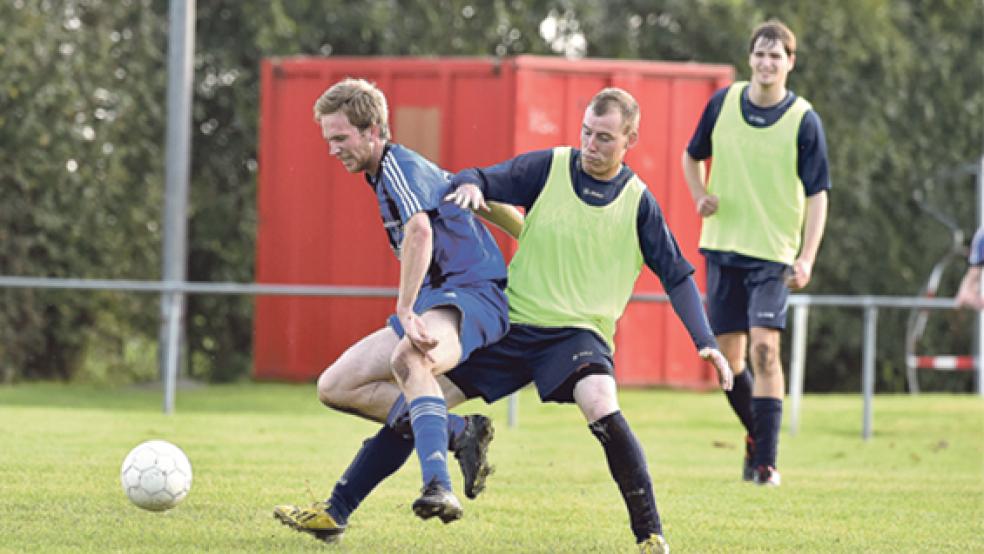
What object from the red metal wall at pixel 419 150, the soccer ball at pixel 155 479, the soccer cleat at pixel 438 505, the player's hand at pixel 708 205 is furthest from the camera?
the red metal wall at pixel 419 150

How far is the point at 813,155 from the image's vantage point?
8.14 meters

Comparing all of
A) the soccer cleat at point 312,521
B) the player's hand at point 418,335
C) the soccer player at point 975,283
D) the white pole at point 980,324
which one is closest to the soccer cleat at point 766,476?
the soccer player at point 975,283

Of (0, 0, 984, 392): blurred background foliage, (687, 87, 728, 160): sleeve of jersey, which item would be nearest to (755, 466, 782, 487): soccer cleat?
(687, 87, 728, 160): sleeve of jersey

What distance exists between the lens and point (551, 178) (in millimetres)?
5910

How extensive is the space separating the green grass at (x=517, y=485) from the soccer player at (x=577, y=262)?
63cm

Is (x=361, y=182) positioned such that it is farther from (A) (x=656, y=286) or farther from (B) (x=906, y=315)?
(B) (x=906, y=315)

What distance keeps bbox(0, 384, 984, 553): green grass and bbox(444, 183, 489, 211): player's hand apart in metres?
1.19

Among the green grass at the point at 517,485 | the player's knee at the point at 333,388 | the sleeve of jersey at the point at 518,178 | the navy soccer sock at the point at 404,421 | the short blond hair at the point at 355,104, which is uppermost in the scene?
the short blond hair at the point at 355,104

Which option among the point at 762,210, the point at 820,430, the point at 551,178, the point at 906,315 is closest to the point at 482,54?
the point at 906,315

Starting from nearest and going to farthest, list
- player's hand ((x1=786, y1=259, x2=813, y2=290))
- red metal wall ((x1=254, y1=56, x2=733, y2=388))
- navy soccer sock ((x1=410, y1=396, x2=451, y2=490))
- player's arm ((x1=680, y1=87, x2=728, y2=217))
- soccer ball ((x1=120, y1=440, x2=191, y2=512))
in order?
navy soccer sock ((x1=410, y1=396, x2=451, y2=490)) < soccer ball ((x1=120, y1=440, x2=191, y2=512)) < player's hand ((x1=786, y1=259, x2=813, y2=290)) < player's arm ((x1=680, y1=87, x2=728, y2=217)) < red metal wall ((x1=254, y1=56, x2=733, y2=388))

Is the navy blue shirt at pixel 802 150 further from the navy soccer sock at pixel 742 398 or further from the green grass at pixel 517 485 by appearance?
the green grass at pixel 517 485

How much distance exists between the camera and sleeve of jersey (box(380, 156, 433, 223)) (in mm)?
5607

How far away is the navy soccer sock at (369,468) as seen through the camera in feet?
19.1

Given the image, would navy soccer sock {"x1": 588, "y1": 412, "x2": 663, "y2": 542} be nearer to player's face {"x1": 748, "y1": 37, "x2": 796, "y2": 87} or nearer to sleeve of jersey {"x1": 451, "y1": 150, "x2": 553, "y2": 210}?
sleeve of jersey {"x1": 451, "y1": 150, "x2": 553, "y2": 210}
